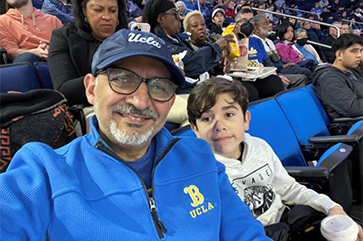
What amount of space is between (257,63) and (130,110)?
3.57 m

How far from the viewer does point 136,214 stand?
34.4 inches

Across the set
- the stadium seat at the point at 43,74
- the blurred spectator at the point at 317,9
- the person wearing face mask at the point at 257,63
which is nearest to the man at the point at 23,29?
the stadium seat at the point at 43,74

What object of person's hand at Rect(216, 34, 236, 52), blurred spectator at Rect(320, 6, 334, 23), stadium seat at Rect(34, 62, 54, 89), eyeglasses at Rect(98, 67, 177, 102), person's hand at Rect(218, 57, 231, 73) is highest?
eyeglasses at Rect(98, 67, 177, 102)

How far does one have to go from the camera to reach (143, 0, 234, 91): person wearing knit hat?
256 centimetres

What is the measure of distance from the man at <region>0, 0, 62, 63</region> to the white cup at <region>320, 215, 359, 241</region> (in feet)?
7.08

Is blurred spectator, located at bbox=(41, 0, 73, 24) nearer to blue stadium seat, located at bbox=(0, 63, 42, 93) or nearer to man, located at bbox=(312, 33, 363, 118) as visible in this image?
blue stadium seat, located at bbox=(0, 63, 42, 93)

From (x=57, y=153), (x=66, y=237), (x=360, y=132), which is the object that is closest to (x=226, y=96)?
(x=57, y=153)

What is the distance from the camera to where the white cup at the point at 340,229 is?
120 cm

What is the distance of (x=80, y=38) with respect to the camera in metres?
2.08

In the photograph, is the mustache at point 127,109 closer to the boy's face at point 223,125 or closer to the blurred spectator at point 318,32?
the boy's face at point 223,125

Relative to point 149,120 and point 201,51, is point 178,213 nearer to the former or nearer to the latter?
point 149,120

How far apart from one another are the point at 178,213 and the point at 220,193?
7.2 inches

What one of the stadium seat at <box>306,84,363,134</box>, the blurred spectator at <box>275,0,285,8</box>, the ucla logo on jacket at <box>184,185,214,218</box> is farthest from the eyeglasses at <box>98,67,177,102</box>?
the blurred spectator at <box>275,0,285,8</box>

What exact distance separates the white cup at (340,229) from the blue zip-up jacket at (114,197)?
326mm
